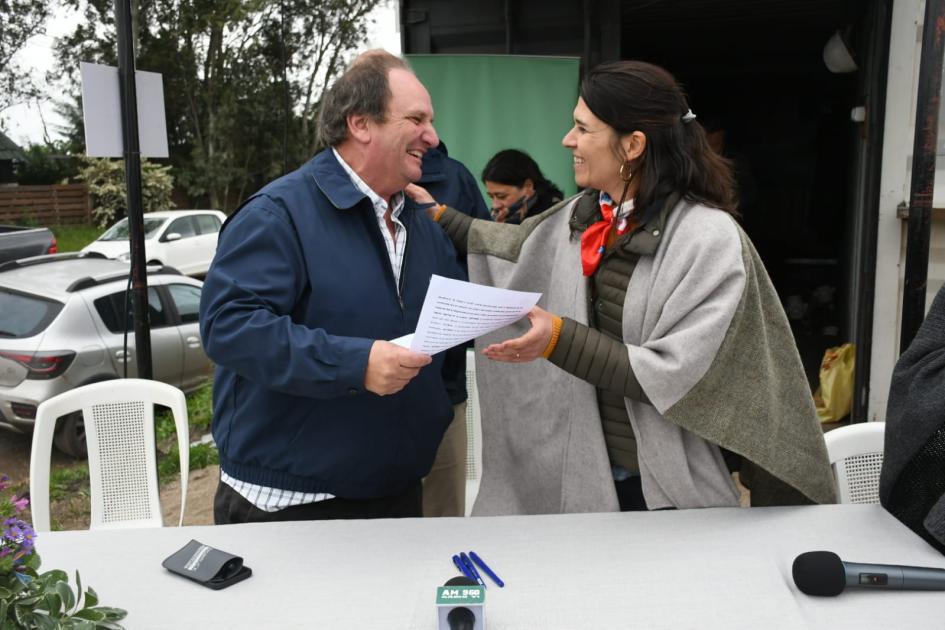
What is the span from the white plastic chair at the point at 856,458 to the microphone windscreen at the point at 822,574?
0.90 metres

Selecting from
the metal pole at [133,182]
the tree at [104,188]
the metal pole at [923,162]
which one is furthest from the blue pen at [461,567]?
the tree at [104,188]

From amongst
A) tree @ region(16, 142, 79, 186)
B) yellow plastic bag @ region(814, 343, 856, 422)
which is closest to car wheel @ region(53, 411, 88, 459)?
tree @ region(16, 142, 79, 186)

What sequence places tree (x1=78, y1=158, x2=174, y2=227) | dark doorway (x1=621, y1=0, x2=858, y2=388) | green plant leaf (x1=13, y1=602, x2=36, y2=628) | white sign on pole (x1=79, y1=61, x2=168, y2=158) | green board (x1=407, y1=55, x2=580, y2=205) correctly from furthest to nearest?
tree (x1=78, y1=158, x2=174, y2=227)
dark doorway (x1=621, y1=0, x2=858, y2=388)
green board (x1=407, y1=55, x2=580, y2=205)
white sign on pole (x1=79, y1=61, x2=168, y2=158)
green plant leaf (x1=13, y1=602, x2=36, y2=628)

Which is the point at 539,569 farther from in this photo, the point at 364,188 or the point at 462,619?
the point at 364,188

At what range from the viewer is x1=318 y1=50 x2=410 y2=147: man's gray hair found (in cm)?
197

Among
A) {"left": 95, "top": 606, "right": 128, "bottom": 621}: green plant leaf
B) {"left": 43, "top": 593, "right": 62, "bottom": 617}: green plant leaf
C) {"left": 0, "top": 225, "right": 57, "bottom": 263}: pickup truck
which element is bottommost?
{"left": 95, "top": 606, "right": 128, "bottom": 621}: green plant leaf

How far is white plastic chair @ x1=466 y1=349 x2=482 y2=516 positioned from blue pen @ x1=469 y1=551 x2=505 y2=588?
55.8 inches

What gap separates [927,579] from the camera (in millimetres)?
1397

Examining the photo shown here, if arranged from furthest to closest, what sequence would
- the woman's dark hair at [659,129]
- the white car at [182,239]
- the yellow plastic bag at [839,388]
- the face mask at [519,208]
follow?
the white car at [182,239] → the yellow plastic bag at [839,388] → the face mask at [519,208] → the woman's dark hair at [659,129]

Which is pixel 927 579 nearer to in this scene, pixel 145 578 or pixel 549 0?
pixel 145 578

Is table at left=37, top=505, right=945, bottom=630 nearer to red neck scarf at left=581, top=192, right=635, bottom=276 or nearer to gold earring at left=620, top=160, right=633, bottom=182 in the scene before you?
red neck scarf at left=581, top=192, right=635, bottom=276

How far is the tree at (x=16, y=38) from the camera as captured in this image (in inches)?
246

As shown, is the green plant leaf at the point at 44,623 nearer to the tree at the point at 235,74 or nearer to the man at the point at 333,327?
the man at the point at 333,327

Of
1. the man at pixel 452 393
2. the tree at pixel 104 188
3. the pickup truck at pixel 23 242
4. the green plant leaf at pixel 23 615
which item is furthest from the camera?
the tree at pixel 104 188
